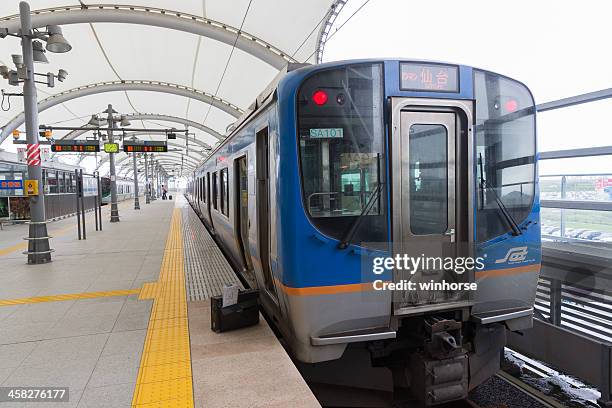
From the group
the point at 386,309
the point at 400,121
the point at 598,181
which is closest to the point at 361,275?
the point at 386,309

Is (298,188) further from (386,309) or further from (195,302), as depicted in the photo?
(195,302)

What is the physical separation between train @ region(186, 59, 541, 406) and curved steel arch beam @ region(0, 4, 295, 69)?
1204 cm

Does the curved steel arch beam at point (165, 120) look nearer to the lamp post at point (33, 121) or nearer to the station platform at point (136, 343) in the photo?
the lamp post at point (33, 121)

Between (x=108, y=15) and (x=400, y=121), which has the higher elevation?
(x=108, y=15)

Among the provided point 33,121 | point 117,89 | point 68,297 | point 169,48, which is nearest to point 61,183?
point 117,89

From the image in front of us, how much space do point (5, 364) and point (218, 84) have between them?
1886 centimetres

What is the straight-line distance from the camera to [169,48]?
655 inches

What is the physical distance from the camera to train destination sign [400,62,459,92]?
3184 mm

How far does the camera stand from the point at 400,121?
318 centimetres

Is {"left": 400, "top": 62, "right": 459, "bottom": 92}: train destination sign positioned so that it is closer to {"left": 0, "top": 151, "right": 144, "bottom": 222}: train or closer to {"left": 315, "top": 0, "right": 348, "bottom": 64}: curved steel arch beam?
{"left": 315, "top": 0, "right": 348, "bottom": 64}: curved steel arch beam

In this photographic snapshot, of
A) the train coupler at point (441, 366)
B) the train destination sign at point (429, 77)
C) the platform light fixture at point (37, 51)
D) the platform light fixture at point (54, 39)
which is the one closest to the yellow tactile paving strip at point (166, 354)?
the train coupler at point (441, 366)

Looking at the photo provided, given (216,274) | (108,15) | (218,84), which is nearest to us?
(216,274)

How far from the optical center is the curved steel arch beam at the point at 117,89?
20.8 metres

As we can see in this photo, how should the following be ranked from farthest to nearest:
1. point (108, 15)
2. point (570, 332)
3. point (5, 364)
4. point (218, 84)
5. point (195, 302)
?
point (218, 84)
point (108, 15)
point (195, 302)
point (570, 332)
point (5, 364)
